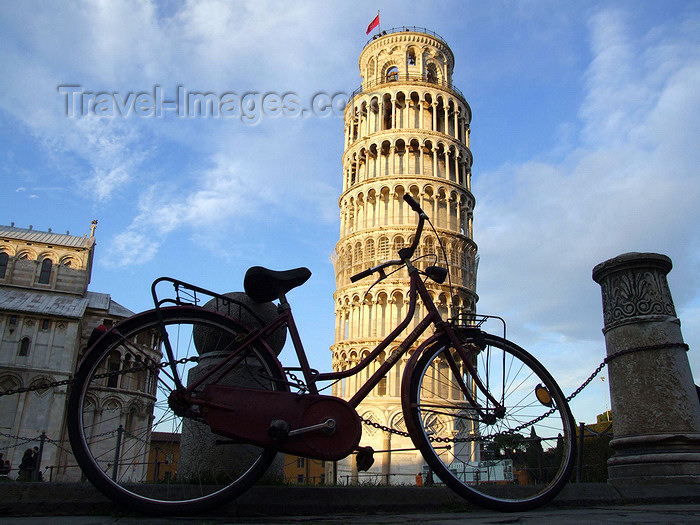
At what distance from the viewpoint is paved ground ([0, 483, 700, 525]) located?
10.2ft

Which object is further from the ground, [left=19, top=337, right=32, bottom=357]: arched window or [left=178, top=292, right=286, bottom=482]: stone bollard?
[left=19, top=337, right=32, bottom=357]: arched window

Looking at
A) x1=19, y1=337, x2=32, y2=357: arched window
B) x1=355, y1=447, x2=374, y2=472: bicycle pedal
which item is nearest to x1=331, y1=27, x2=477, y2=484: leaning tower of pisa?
x1=19, y1=337, x2=32, y2=357: arched window

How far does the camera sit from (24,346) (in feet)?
128

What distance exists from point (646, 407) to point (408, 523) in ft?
12.6

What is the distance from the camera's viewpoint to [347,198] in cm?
4394

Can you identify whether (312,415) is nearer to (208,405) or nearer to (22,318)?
(208,405)

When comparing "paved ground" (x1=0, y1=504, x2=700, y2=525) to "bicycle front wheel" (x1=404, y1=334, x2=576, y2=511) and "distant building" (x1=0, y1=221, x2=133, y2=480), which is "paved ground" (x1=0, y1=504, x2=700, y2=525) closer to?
"bicycle front wheel" (x1=404, y1=334, x2=576, y2=511)

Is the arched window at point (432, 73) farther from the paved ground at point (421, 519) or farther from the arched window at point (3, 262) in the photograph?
the paved ground at point (421, 519)

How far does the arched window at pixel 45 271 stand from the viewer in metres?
46.3

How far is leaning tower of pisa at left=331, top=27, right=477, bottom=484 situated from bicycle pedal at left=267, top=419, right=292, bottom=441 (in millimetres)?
33719

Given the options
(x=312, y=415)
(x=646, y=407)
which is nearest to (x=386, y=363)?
(x=312, y=415)

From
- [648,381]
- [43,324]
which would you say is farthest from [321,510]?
[43,324]

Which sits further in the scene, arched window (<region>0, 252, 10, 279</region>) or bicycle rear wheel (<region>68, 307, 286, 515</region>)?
arched window (<region>0, 252, 10, 279</region>)

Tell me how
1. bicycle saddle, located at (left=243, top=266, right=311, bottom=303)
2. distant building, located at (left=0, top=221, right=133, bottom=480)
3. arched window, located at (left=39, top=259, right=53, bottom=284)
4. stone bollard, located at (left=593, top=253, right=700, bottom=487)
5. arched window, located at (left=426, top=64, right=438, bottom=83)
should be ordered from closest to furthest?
bicycle saddle, located at (left=243, top=266, right=311, bottom=303) → stone bollard, located at (left=593, top=253, right=700, bottom=487) → distant building, located at (left=0, top=221, right=133, bottom=480) → arched window, located at (left=39, top=259, right=53, bottom=284) → arched window, located at (left=426, top=64, right=438, bottom=83)
